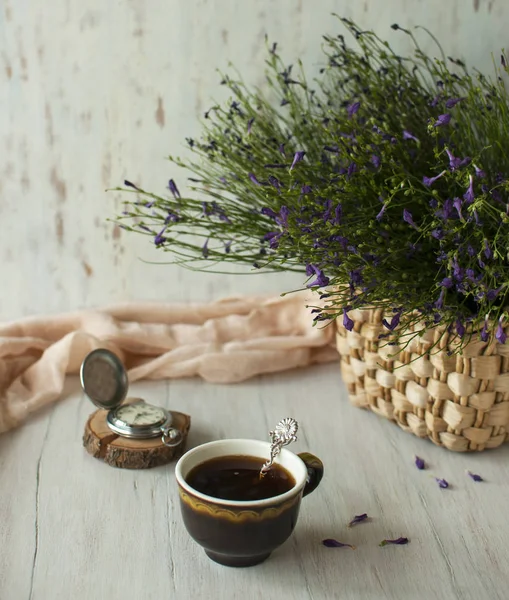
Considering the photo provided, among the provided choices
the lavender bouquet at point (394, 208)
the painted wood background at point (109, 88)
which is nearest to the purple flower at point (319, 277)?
the lavender bouquet at point (394, 208)

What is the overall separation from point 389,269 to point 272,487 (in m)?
0.35

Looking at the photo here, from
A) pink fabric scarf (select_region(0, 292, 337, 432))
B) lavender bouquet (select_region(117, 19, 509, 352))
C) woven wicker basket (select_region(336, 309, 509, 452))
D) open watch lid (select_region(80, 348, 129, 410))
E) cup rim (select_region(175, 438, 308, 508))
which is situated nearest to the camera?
cup rim (select_region(175, 438, 308, 508))

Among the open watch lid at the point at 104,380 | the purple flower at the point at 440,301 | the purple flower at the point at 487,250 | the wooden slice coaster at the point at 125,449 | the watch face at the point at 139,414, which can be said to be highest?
the purple flower at the point at 487,250

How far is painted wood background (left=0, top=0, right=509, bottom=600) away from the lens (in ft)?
3.01

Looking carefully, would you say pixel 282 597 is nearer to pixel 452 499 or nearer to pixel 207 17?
pixel 452 499

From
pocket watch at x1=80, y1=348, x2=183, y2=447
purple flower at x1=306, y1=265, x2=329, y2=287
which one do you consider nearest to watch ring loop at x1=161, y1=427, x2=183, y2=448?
pocket watch at x1=80, y1=348, x2=183, y2=447

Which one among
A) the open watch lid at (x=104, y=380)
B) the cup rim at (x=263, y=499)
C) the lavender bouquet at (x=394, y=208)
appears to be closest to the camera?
the cup rim at (x=263, y=499)

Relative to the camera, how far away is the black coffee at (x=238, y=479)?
91 centimetres

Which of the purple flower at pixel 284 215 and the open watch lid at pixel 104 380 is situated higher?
the purple flower at pixel 284 215

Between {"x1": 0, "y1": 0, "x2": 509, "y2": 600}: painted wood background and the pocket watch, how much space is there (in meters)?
0.06

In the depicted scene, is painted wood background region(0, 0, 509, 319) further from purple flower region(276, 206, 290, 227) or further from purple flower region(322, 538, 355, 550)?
purple flower region(322, 538, 355, 550)

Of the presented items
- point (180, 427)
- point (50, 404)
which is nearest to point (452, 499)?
point (180, 427)

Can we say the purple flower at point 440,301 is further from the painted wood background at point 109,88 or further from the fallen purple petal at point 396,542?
the painted wood background at point 109,88

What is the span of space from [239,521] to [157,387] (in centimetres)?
59
